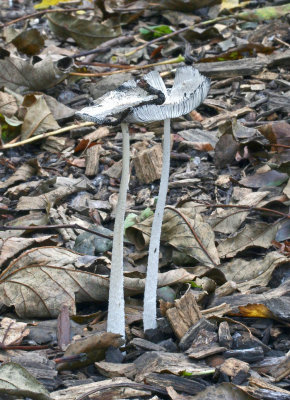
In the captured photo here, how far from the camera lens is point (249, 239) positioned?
314 cm

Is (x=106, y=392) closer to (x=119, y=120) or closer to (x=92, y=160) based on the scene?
(x=119, y=120)

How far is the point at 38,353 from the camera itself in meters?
2.54

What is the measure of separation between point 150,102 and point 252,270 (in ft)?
3.65

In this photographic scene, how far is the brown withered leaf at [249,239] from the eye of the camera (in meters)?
3.12

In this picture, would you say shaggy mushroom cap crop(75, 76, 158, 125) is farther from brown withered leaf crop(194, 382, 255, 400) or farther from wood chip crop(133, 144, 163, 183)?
wood chip crop(133, 144, 163, 183)

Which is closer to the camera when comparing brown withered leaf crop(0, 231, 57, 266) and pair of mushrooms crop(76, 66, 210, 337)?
pair of mushrooms crop(76, 66, 210, 337)

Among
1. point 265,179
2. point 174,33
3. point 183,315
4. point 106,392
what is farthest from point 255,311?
point 174,33

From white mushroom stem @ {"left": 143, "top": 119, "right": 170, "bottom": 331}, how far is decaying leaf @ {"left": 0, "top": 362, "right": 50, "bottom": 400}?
0.58 m

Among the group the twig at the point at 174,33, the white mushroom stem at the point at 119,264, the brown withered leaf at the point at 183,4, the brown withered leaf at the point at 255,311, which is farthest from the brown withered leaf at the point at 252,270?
the brown withered leaf at the point at 183,4

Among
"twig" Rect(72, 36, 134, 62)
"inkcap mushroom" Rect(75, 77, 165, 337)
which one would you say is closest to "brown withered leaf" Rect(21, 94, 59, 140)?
"twig" Rect(72, 36, 134, 62)

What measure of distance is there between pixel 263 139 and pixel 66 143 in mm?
1343

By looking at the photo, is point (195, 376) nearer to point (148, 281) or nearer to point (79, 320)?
point (148, 281)

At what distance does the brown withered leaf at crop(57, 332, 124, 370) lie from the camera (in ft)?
8.04

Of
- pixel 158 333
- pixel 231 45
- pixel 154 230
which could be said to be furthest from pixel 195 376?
pixel 231 45
